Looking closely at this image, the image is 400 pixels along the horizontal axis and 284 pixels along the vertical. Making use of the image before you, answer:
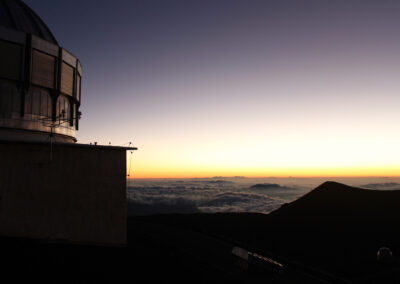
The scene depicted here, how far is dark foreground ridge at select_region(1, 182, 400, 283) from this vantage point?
1401 centimetres

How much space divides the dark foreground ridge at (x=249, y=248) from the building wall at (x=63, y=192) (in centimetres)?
84

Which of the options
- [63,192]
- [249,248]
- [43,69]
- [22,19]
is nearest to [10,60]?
[43,69]

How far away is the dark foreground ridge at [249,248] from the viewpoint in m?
14.0

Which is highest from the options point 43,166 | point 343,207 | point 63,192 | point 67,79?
point 67,79

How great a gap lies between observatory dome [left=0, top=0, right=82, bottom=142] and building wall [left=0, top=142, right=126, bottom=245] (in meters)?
1.49

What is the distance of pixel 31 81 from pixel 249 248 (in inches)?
704

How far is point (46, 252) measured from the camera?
14539 millimetres

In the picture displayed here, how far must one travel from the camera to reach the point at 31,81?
17.1 metres

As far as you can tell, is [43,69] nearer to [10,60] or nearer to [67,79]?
[10,60]

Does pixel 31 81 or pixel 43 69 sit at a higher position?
pixel 43 69

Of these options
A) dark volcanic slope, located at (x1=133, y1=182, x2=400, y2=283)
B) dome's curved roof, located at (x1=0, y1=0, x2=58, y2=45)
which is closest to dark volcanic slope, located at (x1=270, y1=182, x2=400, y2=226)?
dark volcanic slope, located at (x1=133, y1=182, x2=400, y2=283)

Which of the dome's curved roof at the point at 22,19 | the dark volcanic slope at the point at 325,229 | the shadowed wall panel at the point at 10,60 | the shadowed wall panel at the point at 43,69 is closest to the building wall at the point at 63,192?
the shadowed wall panel at the point at 10,60

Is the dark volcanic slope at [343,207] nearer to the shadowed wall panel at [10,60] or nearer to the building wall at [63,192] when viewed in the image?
the building wall at [63,192]

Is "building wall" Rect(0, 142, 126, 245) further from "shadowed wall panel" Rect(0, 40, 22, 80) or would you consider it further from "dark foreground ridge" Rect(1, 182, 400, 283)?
"shadowed wall panel" Rect(0, 40, 22, 80)
